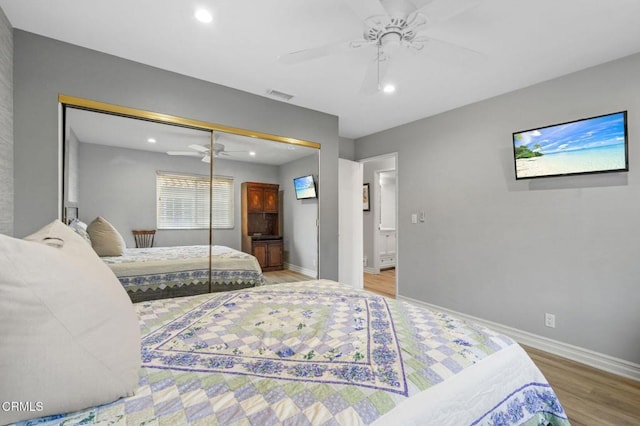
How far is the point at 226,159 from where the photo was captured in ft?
9.91

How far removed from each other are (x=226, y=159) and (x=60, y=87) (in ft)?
4.42

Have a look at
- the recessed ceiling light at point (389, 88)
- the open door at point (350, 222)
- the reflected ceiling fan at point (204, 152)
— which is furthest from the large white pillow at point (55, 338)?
the open door at point (350, 222)

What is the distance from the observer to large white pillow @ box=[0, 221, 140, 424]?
69 cm

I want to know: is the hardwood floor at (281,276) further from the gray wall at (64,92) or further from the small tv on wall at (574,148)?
the small tv on wall at (574,148)

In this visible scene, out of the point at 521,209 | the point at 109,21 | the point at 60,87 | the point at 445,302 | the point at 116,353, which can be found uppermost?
the point at 109,21

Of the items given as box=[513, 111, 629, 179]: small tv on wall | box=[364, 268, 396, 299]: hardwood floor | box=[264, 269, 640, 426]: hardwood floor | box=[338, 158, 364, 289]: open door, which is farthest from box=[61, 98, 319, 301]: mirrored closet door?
box=[264, 269, 640, 426]: hardwood floor

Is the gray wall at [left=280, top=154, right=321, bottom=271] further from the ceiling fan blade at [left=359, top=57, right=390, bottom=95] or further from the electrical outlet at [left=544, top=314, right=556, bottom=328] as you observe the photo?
the electrical outlet at [left=544, top=314, right=556, bottom=328]

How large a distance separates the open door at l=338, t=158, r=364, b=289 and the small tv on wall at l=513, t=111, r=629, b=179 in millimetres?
2242

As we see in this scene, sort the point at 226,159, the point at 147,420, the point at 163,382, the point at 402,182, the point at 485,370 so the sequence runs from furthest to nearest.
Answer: the point at 402,182, the point at 226,159, the point at 485,370, the point at 163,382, the point at 147,420

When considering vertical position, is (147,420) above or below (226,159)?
below

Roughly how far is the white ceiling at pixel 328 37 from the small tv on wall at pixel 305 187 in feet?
3.35

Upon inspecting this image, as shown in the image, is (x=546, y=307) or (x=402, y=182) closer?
(x=546, y=307)

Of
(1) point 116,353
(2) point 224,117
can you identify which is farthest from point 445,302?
(1) point 116,353

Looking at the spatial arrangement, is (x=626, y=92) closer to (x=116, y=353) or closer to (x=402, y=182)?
(x=402, y=182)
